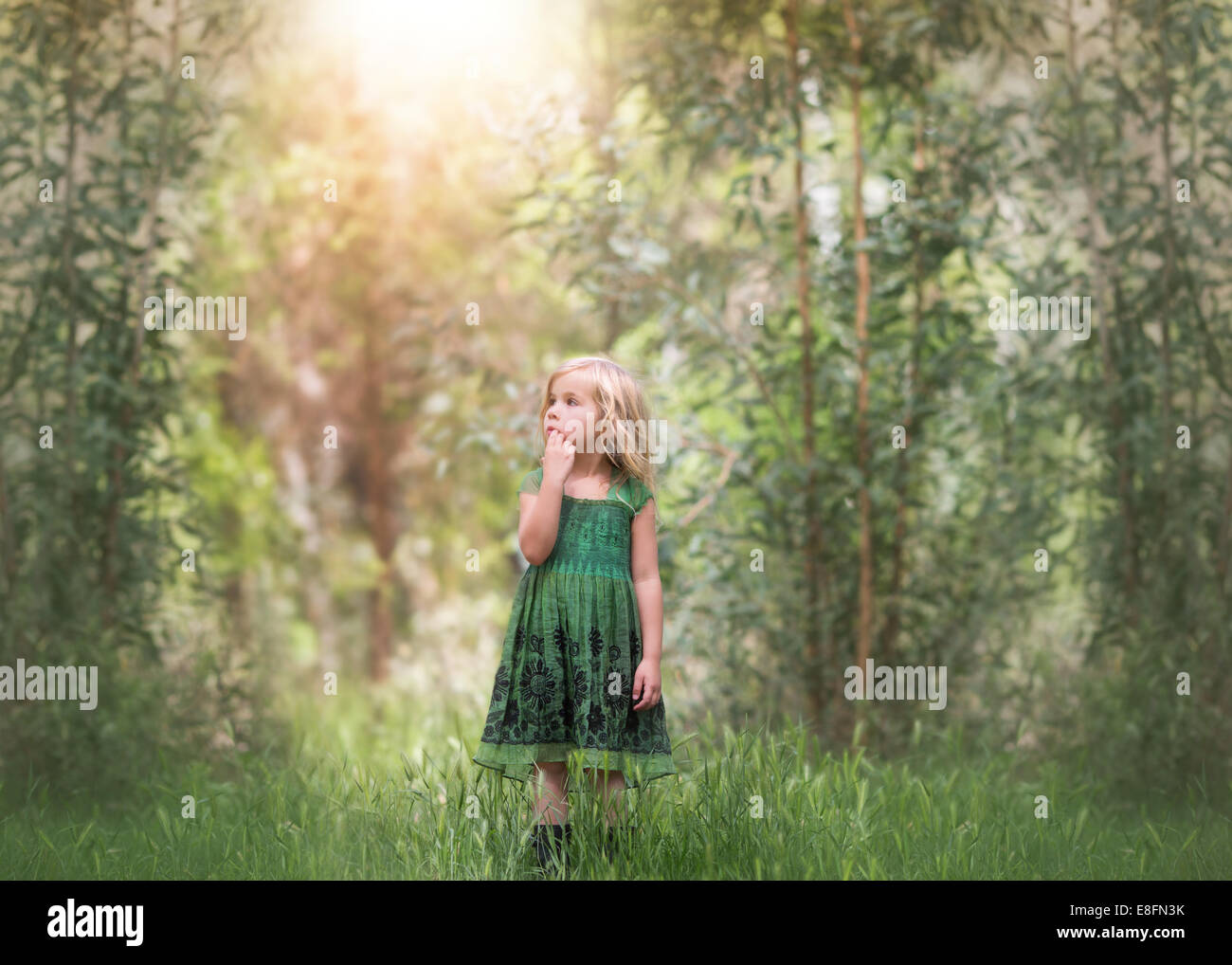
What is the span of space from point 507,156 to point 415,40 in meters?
1.70

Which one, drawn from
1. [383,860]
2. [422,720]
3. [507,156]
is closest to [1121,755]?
[383,860]

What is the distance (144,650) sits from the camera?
3438 millimetres

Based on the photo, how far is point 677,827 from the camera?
2.27 meters

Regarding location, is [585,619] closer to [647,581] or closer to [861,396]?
[647,581]

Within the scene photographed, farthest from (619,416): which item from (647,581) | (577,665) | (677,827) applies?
(677,827)

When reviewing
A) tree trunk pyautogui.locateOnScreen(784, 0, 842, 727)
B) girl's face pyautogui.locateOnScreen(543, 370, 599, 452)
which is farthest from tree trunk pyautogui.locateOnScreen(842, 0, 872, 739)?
girl's face pyautogui.locateOnScreen(543, 370, 599, 452)

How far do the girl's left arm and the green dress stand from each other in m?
0.02

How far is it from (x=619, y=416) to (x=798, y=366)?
1587 millimetres

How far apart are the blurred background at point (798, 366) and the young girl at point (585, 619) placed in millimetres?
1083

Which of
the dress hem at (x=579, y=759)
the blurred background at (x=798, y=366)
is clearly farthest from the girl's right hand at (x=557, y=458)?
the blurred background at (x=798, y=366)

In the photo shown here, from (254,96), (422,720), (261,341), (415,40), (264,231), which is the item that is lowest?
(422,720)

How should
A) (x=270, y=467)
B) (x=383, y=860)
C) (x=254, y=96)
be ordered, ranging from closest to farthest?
(x=383, y=860) < (x=254, y=96) < (x=270, y=467)
